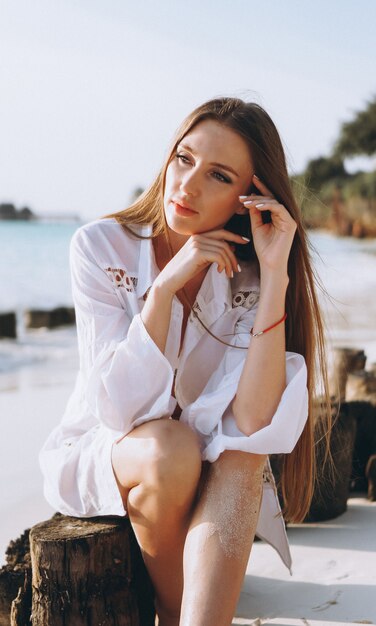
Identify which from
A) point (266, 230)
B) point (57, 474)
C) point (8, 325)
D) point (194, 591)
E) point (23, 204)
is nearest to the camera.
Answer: point (194, 591)

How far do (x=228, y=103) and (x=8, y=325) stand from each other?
9722 millimetres

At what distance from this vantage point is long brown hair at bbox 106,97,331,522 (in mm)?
2727

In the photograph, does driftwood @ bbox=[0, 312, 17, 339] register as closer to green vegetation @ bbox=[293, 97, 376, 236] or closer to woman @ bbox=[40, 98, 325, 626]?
woman @ bbox=[40, 98, 325, 626]

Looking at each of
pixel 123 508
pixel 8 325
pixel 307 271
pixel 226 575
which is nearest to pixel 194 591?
pixel 226 575

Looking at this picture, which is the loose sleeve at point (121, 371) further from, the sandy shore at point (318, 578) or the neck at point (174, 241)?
the sandy shore at point (318, 578)

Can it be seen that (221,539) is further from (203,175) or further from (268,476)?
(203,175)

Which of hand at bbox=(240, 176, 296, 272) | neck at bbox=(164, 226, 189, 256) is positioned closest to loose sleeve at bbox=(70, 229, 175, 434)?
neck at bbox=(164, 226, 189, 256)

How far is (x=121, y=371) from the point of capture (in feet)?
8.05

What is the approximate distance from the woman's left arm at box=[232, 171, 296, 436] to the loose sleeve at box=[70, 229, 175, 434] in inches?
9.2

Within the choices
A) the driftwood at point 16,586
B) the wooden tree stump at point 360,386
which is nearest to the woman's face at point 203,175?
the driftwood at point 16,586

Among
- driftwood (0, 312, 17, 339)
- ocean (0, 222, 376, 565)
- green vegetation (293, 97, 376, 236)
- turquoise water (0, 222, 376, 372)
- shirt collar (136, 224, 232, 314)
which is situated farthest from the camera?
green vegetation (293, 97, 376, 236)

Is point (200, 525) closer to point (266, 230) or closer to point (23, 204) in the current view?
point (266, 230)

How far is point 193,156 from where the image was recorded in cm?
266

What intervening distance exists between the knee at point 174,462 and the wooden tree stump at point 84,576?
0.76 feet
